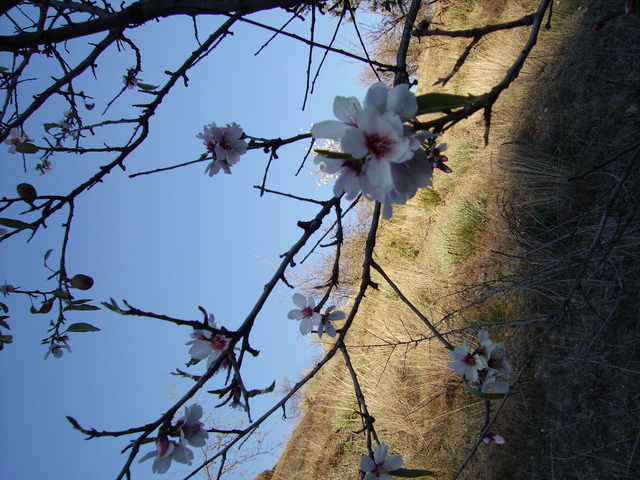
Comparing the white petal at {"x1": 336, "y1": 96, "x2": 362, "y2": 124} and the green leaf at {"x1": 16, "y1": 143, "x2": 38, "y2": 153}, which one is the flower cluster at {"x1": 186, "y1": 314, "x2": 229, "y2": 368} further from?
the green leaf at {"x1": 16, "y1": 143, "x2": 38, "y2": 153}

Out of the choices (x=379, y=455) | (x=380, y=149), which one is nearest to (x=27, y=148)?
(x=380, y=149)

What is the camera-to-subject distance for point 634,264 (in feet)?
5.28

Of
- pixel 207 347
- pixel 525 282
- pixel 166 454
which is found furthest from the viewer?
pixel 525 282

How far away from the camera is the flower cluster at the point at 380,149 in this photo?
A: 17.0 inches

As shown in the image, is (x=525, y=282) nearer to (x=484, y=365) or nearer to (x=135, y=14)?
(x=484, y=365)

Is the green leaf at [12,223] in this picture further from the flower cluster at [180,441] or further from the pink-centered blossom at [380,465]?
the pink-centered blossom at [380,465]

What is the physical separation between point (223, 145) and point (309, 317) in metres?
0.51

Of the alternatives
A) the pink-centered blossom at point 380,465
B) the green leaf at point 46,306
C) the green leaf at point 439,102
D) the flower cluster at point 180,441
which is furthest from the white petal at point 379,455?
the green leaf at point 46,306

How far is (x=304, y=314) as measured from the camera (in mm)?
1106

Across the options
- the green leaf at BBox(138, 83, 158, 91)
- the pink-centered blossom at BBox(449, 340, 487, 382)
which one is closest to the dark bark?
the green leaf at BBox(138, 83, 158, 91)

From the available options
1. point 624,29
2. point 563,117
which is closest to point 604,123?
point 563,117

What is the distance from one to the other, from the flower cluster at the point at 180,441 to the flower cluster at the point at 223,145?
1.94 feet

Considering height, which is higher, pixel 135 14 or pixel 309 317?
pixel 135 14

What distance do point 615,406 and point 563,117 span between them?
5.18 ft
